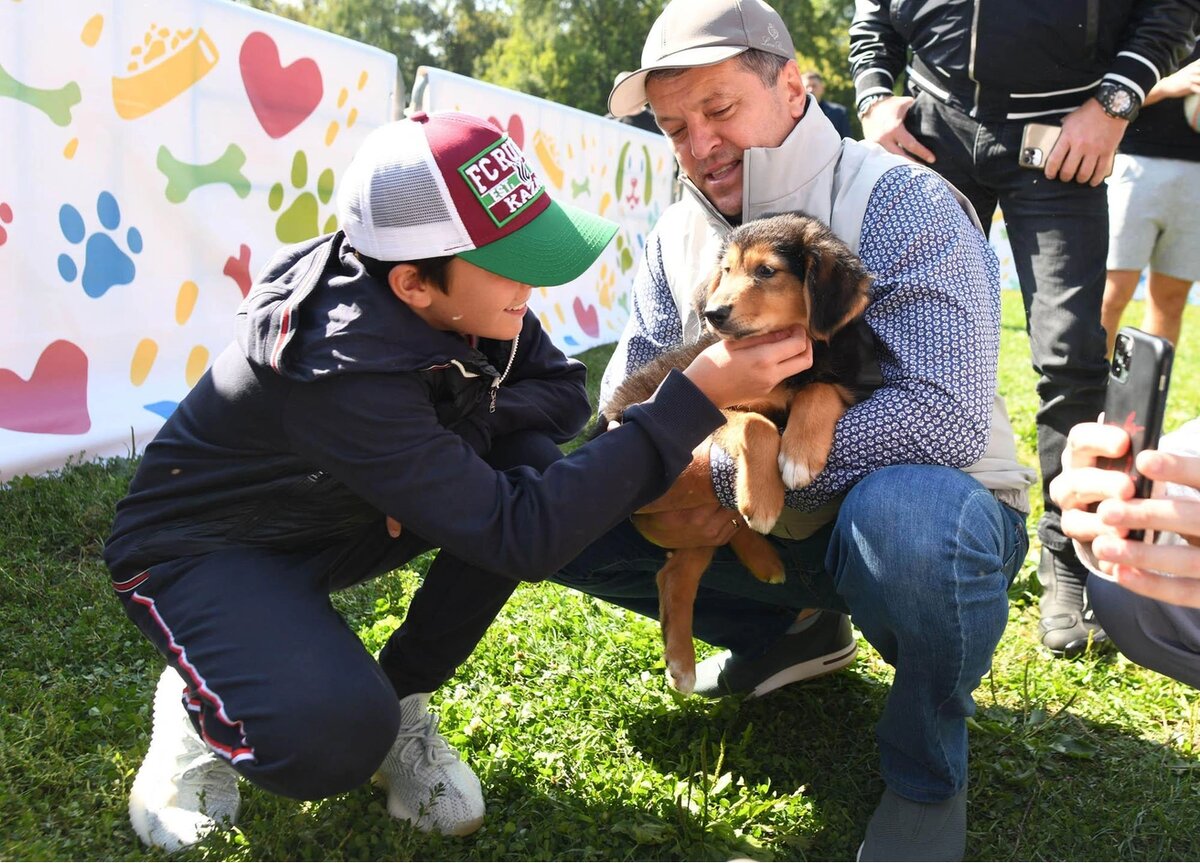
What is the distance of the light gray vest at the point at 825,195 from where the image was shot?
253 centimetres

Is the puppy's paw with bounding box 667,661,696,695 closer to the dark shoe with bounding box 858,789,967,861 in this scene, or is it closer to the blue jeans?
the blue jeans

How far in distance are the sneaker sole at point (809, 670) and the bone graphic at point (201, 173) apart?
135 inches

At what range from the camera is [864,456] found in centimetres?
236

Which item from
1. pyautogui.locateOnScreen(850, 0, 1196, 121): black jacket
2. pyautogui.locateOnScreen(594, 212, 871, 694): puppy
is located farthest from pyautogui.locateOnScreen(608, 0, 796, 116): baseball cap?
pyautogui.locateOnScreen(850, 0, 1196, 121): black jacket

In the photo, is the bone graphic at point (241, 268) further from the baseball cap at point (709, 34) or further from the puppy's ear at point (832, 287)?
the puppy's ear at point (832, 287)

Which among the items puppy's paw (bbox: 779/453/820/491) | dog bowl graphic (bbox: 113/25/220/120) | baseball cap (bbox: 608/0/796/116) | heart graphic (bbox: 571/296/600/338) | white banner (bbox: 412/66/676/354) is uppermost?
baseball cap (bbox: 608/0/796/116)

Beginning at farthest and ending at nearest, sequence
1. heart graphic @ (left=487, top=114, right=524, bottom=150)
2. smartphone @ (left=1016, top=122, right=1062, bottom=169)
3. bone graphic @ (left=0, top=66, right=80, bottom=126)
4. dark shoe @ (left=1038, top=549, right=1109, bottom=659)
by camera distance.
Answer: heart graphic @ (left=487, top=114, right=524, bottom=150)
bone graphic @ (left=0, top=66, right=80, bottom=126)
smartphone @ (left=1016, top=122, right=1062, bottom=169)
dark shoe @ (left=1038, top=549, right=1109, bottom=659)

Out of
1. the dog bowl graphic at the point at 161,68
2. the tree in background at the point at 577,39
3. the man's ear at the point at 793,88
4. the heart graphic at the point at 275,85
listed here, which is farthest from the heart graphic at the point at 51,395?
the tree in background at the point at 577,39

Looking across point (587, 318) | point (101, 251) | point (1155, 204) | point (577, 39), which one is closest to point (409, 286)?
point (101, 251)

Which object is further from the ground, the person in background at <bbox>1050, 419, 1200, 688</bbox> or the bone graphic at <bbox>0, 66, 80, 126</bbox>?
the bone graphic at <bbox>0, 66, 80, 126</bbox>

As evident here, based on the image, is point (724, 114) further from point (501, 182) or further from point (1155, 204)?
point (1155, 204)

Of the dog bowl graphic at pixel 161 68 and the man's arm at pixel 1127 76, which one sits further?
the dog bowl graphic at pixel 161 68

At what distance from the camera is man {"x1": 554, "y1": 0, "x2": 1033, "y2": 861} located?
2154 millimetres

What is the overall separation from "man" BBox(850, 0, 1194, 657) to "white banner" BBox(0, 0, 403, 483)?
306 centimetres
